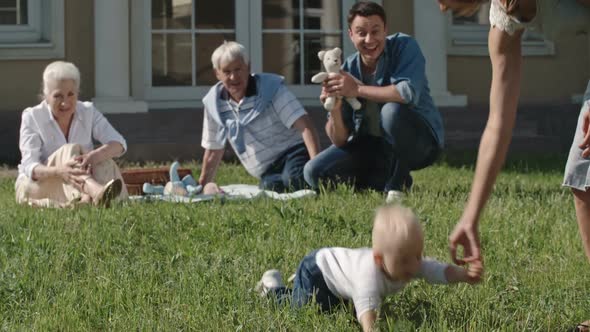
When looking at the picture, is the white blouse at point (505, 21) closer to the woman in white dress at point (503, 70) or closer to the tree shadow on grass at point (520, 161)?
the woman in white dress at point (503, 70)

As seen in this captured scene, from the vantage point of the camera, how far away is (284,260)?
504 cm

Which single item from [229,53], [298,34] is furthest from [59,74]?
[298,34]

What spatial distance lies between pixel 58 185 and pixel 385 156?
6.33ft

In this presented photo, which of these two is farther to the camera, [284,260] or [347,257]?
[284,260]

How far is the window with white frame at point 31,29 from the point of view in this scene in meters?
10.8

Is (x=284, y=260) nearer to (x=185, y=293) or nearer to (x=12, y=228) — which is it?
(x=185, y=293)

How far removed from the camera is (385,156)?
7508 millimetres

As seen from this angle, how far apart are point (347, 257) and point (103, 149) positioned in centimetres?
349

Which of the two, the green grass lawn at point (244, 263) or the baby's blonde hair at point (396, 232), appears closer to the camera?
the baby's blonde hair at point (396, 232)

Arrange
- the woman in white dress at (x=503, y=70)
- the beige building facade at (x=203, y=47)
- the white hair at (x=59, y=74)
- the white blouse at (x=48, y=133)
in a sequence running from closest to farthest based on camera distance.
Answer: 1. the woman in white dress at (x=503, y=70)
2. the white hair at (x=59, y=74)
3. the white blouse at (x=48, y=133)
4. the beige building facade at (x=203, y=47)

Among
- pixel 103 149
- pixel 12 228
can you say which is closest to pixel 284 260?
pixel 12 228

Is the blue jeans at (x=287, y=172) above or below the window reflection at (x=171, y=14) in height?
below

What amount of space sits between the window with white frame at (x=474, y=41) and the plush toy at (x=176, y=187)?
14.0 ft

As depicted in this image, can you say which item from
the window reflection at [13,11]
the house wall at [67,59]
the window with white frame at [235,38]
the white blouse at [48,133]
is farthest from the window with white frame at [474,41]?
the white blouse at [48,133]
